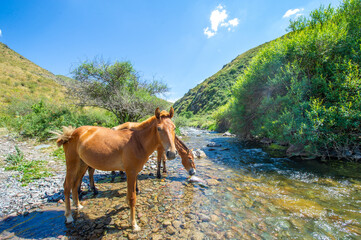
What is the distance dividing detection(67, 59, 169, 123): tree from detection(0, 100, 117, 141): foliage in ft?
4.16

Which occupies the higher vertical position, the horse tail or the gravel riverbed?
the horse tail

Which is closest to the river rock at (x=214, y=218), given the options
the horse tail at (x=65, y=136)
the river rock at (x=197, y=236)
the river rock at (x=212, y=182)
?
the river rock at (x=197, y=236)

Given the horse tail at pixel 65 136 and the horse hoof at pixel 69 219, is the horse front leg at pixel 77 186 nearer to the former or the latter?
the horse hoof at pixel 69 219

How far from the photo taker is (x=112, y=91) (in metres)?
13.8

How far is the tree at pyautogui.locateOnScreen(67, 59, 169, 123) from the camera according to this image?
13008 mm

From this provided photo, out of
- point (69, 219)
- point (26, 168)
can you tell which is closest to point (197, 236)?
point (69, 219)

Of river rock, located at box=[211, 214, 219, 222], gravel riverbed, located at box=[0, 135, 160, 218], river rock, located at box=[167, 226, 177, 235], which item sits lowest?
river rock, located at box=[211, 214, 219, 222]

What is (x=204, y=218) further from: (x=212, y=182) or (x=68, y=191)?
(x=68, y=191)

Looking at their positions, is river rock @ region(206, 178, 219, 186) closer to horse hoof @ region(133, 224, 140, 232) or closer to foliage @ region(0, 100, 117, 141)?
horse hoof @ region(133, 224, 140, 232)

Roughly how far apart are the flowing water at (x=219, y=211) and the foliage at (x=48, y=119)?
897cm

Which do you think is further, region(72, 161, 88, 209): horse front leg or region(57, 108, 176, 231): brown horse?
region(72, 161, 88, 209): horse front leg

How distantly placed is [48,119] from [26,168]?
820 centimetres

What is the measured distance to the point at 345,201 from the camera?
470cm

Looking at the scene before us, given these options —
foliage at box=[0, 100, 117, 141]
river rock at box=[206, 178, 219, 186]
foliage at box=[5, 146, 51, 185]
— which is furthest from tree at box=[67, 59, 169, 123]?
river rock at box=[206, 178, 219, 186]
